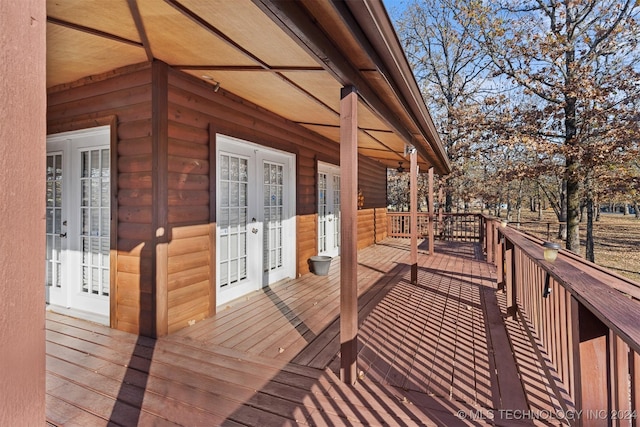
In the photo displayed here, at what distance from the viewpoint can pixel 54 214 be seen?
11.8ft

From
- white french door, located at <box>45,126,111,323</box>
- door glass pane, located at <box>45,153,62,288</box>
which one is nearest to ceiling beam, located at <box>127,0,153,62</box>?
white french door, located at <box>45,126,111,323</box>

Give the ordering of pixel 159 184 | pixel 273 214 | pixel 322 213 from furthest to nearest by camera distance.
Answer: pixel 322 213 < pixel 273 214 < pixel 159 184

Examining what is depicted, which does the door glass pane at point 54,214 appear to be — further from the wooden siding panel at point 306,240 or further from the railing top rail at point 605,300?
the railing top rail at point 605,300

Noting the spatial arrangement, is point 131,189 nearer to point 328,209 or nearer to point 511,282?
point 511,282

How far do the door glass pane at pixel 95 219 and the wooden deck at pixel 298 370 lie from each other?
45 centimetres

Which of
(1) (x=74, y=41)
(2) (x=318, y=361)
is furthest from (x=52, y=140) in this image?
(2) (x=318, y=361)

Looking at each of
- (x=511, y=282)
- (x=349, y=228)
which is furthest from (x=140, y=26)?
(x=511, y=282)

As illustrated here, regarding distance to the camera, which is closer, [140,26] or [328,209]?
[140,26]

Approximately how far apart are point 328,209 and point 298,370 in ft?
14.9

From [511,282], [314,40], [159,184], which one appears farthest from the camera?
[511,282]

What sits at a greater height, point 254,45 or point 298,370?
point 254,45

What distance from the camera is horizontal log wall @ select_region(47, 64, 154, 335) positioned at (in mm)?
2814

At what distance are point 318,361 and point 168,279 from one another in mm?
1499

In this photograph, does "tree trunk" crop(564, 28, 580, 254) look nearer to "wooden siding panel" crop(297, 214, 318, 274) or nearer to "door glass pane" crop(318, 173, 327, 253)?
"door glass pane" crop(318, 173, 327, 253)
